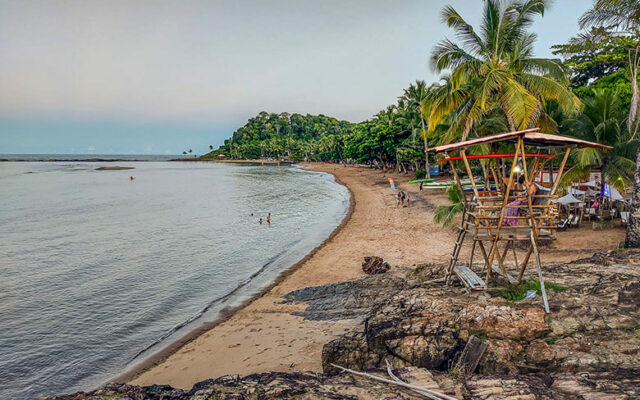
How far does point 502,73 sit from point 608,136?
843cm

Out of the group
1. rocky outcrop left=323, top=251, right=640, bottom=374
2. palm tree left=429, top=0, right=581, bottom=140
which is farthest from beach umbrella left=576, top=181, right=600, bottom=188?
rocky outcrop left=323, top=251, right=640, bottom=374

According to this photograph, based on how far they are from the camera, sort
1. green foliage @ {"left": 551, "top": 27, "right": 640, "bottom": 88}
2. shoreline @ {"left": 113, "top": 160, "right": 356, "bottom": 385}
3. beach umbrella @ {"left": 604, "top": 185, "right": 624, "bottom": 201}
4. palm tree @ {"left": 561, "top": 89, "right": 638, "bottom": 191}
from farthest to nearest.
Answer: green foliage @ {"left": 551, "top": 27, "right": 640, "bottom": 88}, beach umbrella @ {"left": 604, "top": 185, "right": 624, "bottom": 201}, palm tree @ {"left": 561, "top": 89, "right": 638, "bottom": 191}, shoreline @ {"left": 113, "top": 160, "right": 356, "bottom": 385}

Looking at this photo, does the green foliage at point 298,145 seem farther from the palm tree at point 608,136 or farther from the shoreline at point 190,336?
the shoreline at point 190,336

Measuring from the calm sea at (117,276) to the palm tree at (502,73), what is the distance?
1134 centimetres

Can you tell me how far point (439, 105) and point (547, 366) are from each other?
11.2 meters

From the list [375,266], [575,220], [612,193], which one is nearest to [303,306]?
[375,266]

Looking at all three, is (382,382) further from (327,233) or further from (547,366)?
(327,233)

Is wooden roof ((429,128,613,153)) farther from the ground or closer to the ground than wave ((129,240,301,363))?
farther from the ground

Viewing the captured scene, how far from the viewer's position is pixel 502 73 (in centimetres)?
1283

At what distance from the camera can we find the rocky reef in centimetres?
518

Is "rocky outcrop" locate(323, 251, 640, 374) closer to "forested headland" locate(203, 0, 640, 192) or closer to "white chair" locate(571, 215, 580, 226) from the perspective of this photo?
"forested headland" locate(203, 0, 640, 192)

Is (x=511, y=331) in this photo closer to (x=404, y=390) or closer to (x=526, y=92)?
(x=404, y=390)

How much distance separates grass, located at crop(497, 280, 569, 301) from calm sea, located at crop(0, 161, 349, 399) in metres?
9.55

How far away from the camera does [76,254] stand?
70.9 ft
